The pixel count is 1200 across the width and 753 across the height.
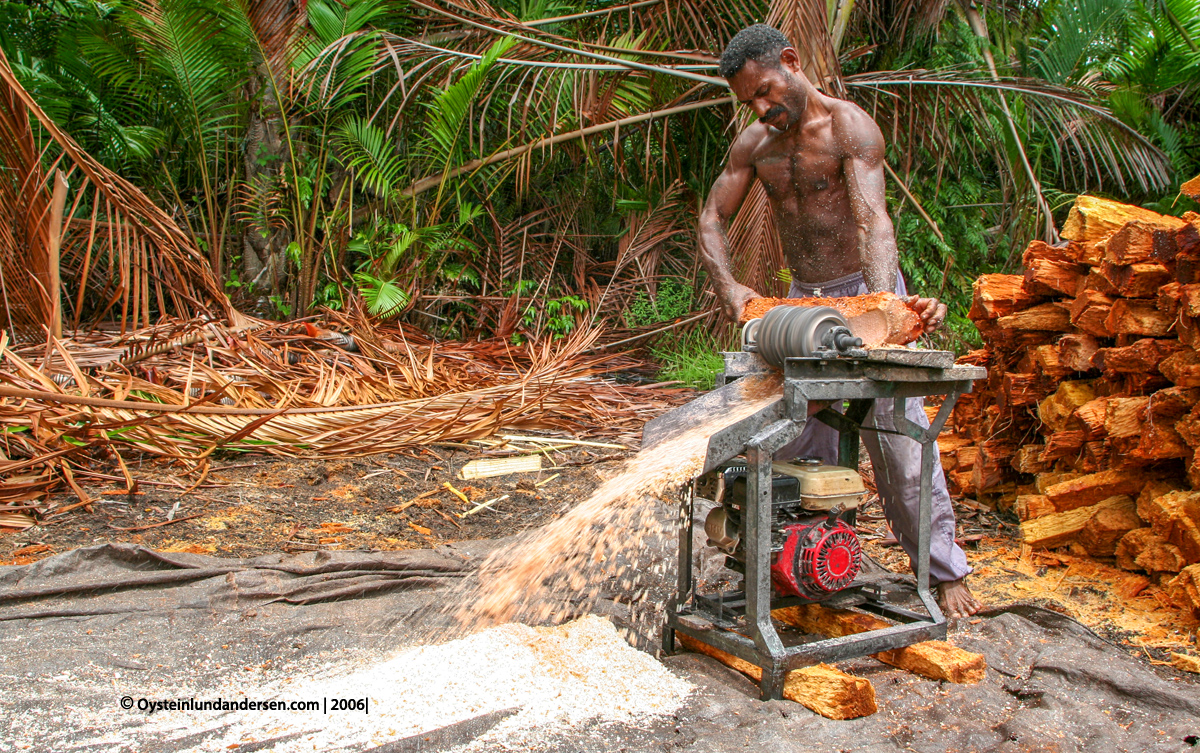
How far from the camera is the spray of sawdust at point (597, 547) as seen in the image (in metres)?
2.16

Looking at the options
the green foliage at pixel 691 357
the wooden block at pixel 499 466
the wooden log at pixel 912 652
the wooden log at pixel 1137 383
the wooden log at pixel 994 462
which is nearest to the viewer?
the wooden log at pixel 912 652

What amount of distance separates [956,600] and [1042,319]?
4.52ft

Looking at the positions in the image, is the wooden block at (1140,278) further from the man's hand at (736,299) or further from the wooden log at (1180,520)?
the man's hand at (736,299)

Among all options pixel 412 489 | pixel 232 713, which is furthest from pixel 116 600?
pixel 412 489

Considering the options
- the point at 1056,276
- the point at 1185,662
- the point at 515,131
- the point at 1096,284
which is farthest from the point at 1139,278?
the point at 515,131

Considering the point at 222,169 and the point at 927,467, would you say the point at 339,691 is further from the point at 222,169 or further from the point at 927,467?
the point at 222,169

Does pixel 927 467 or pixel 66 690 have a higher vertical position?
pixel 927 467

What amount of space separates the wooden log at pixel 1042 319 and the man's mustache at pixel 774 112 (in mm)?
1531

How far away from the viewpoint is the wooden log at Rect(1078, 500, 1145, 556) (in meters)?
2.95

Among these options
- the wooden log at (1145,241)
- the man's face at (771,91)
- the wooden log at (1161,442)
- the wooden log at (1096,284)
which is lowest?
the wooden log at (1161,442)

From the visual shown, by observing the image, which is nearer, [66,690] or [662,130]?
[66,690]

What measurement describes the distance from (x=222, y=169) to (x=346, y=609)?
506cm

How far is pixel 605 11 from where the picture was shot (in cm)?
620

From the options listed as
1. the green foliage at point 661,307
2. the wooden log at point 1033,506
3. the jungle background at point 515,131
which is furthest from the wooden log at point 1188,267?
the green foliage at point 661,307
